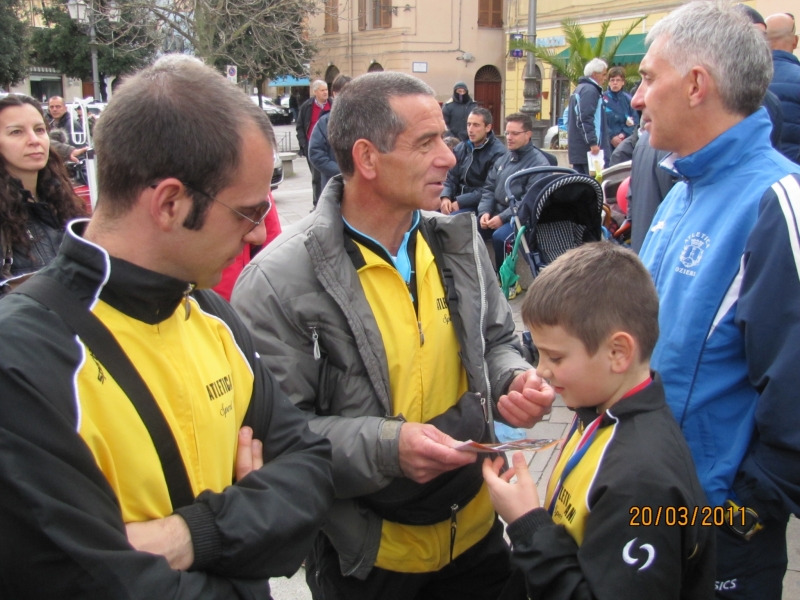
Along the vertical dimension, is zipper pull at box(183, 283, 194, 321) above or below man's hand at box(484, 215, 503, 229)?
above

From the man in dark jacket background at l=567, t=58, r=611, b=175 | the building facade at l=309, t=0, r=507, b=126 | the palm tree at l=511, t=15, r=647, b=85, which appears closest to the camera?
the man in dark jacket background at l=567, t=58, r=611, b=175

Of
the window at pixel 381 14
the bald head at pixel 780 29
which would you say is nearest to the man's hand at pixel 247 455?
the bald head at pixel 780 29

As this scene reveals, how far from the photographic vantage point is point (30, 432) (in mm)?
1128

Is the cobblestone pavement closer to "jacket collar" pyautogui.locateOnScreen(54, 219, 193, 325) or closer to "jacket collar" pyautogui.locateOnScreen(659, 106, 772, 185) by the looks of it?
"jacket collar" pyautogui.locateOnScreen(659, 106, 772, 185)

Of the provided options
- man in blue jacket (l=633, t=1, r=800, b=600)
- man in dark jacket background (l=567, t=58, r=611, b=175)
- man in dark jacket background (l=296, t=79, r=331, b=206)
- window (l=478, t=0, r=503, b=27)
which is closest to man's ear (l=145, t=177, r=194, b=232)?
man in blue jacket (l=633, t=1, r=800, b=600)

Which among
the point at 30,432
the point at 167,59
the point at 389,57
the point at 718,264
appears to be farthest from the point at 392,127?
the point at 389,57

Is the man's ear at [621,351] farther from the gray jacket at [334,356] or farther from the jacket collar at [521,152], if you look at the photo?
the jacket collar at [521,152]

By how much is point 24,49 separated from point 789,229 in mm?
33010

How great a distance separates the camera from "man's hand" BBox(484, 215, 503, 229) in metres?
7.70

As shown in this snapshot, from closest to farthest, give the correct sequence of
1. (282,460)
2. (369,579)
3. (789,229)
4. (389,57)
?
(282,460), (789,229), (369,579), (389,57)

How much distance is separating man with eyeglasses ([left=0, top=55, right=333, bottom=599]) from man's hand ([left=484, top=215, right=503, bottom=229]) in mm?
6316

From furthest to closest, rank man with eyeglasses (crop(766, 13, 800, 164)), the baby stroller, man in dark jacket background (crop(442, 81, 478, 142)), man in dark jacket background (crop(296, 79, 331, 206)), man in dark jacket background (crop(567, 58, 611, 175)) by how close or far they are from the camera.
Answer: man in dark jacket background (crop(442, 81, 478, 142)), man in dark jacket background (crop(296, 79, 331, 206)), man in dark jacket background (crop(567, 58, 611, 175)), the baby stroller, man with eyeglasses (crop(766, 13, 800, 164))

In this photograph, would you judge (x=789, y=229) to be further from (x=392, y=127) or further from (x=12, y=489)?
(x=12, y=489)

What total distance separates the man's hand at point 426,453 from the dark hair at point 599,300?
1.33ft
